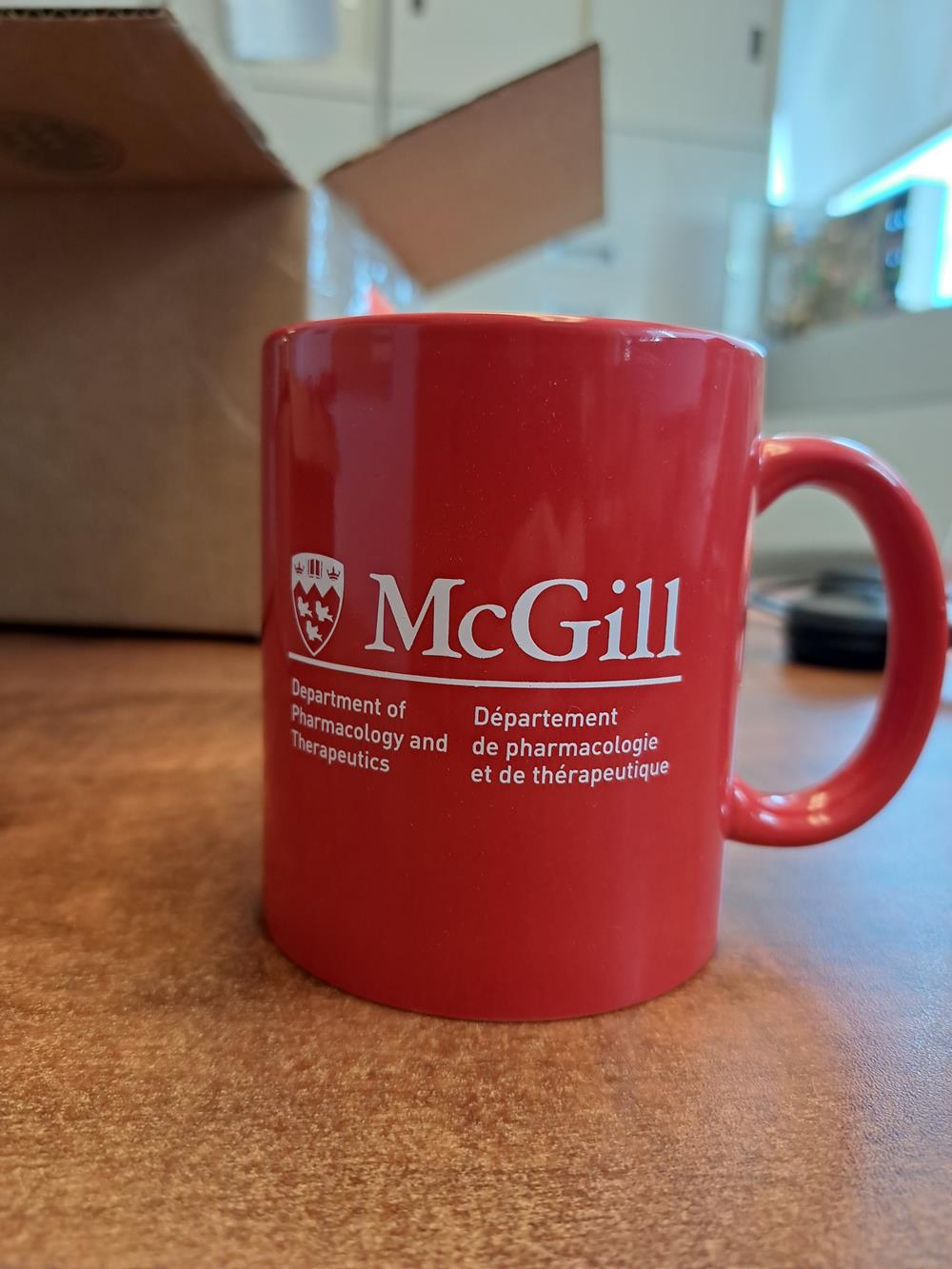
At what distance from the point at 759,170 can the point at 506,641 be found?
6.80 ft

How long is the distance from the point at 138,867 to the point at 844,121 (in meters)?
2.10

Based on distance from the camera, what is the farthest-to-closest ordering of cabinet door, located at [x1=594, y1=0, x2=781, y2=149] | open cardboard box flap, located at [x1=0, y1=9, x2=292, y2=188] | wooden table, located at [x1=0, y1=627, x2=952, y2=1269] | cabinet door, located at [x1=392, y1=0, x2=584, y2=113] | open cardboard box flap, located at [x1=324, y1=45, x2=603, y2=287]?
cabinet door, located at [x1=594, y1=0, x2=781, y2=149]
cabinet door, located at [x1=392, y1=0, x2=584, y2=113]
open cardboard box flap, located at [x1=324, y1=45, x2=603, y2=287]
open cardboard box flap, located at [x1=0, y1=9, x2=292, y2=188]
wooden table, located at [x1=0, y1=627, x2=952, y2=1269]

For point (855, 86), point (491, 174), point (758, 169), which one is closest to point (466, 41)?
point (758, 169)

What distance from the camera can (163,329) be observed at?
730mm

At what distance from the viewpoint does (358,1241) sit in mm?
192

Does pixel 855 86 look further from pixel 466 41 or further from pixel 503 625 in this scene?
pixel 503 625

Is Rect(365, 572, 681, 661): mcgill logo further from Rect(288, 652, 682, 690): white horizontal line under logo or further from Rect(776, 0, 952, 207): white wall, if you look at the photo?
Rect(776, 0, 952, 207): white wall

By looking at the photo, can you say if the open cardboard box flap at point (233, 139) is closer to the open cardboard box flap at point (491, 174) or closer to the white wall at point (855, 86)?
the open cardboard box flap at point (491, 174)

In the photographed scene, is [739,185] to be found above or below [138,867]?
above

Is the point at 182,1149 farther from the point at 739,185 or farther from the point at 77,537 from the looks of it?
the point at 739,185

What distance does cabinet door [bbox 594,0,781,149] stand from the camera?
1.89 metres

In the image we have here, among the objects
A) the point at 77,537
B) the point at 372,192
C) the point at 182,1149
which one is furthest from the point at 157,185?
the point at 182,1149

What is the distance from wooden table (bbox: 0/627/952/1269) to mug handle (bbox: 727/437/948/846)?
47mm

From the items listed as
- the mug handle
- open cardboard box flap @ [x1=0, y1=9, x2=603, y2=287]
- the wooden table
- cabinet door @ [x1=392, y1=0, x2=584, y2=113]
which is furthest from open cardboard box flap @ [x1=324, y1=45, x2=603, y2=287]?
cabinet door @ [x1=392, y1=0, x2=584, y2=113]
